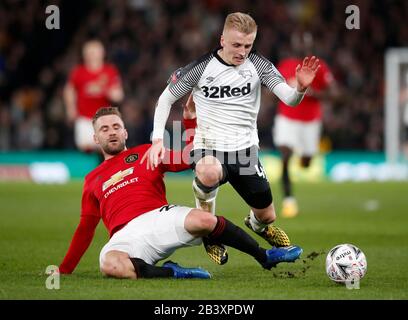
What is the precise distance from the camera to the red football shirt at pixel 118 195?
7793 mm

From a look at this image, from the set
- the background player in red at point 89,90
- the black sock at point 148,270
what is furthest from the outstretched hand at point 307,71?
the background player in red at point 89,90

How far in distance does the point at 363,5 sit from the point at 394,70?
193 centimetres

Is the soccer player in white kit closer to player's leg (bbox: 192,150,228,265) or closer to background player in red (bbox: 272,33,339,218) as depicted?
player's leg (bbox: 192,150,228,265)

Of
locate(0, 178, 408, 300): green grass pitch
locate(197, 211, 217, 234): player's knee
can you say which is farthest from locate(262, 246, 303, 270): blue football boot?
locate(197, 211, 217, 234): player's knee

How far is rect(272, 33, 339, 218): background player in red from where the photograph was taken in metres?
13.9

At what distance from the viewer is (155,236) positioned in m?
7.57

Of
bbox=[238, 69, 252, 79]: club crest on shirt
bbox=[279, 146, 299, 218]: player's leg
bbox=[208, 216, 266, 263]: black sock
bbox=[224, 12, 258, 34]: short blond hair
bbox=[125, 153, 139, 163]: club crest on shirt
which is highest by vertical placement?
bbox=[224, 12, 258, 34]: short blond hair

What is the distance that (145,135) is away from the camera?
2067cm

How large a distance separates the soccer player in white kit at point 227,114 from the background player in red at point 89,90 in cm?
777

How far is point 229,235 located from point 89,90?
9267mm

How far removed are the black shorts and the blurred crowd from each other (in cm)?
1223

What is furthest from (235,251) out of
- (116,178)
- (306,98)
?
(306,98)

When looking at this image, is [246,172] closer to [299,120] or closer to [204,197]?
[204,197]
